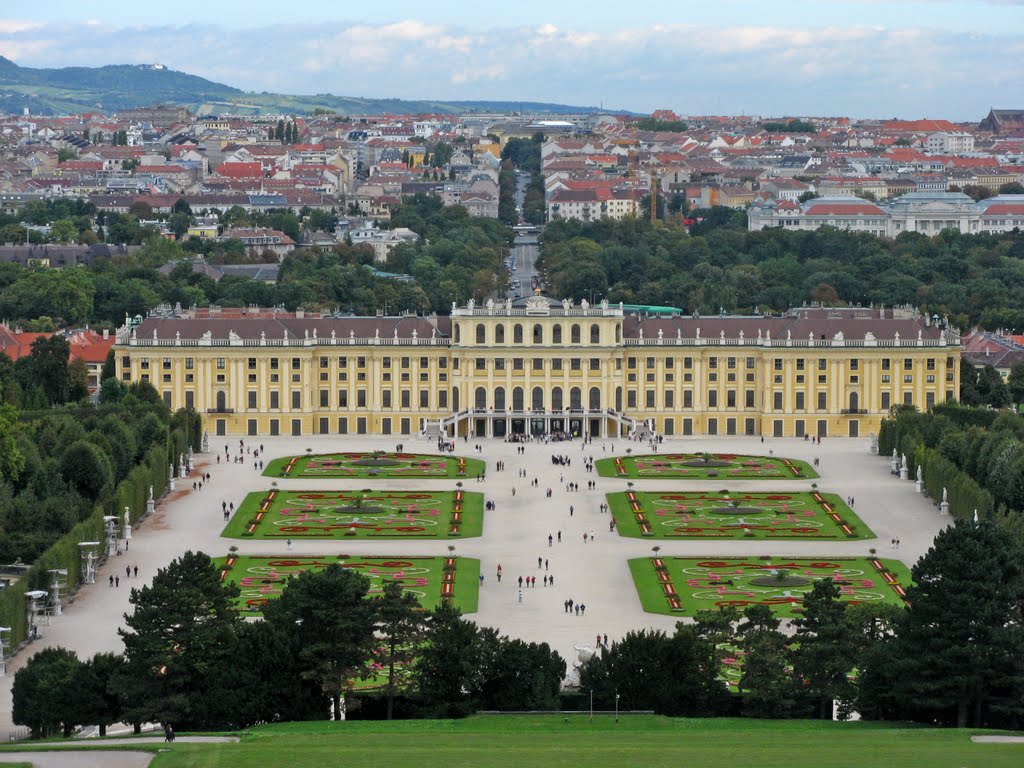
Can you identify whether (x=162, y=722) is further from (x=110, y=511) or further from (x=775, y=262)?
(x=775, y=262)

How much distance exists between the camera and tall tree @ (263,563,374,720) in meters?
56.6

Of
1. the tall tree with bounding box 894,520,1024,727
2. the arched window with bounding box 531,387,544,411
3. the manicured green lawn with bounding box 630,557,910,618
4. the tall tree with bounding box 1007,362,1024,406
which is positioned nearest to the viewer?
the tall tree with bounding box 894,520,1024,727

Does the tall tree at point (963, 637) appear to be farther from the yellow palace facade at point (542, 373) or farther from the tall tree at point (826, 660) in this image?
the yellow palace facade at point (542, 373)

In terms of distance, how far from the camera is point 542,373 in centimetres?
11150

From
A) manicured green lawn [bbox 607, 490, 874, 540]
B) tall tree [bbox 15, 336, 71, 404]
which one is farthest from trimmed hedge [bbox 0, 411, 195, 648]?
manicured green lawn [bbox 607, 490, 874, 540]

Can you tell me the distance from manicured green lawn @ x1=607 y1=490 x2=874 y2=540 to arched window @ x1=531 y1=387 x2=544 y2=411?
18848mm

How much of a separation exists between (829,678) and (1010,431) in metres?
36.2

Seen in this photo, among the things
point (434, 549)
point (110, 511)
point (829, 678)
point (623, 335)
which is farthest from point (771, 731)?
point (623, 335)

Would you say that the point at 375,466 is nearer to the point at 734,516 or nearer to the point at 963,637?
the point at 734,516

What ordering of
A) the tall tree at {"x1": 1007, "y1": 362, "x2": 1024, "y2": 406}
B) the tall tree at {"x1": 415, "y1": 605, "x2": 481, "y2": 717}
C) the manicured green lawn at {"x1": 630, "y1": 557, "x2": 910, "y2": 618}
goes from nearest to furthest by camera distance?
the tall tree at {"x1": 415, "y1": 605, "x2": 481, "y2": 717}
the manicured green lawn at {"x1": 630, "y1": 557, "x2": 910, "y2": 618}
the tall tree at {"x1": 1007, "y1": 362, "x2": 1024, "y2": 406}

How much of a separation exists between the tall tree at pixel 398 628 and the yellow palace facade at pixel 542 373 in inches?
2028

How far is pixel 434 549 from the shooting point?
265ft

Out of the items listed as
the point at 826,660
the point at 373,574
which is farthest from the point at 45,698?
the point at 373,574

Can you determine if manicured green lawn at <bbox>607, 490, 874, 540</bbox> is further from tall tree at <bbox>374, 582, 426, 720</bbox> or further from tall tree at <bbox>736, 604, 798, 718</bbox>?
tall tree at <bbox>736, 604, 798, 718</bbox>
